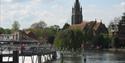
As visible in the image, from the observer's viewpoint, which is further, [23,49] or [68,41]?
[68,41]

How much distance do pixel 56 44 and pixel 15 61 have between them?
119690 millimetres

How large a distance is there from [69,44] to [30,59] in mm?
73626

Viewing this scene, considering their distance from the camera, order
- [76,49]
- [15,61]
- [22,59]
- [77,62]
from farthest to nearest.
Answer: [76,49], [77,62], [22,59], [15,61]

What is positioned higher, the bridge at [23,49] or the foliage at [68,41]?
the foliage at [68,41]

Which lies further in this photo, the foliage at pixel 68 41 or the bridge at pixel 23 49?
the foliage at pixel 68 41

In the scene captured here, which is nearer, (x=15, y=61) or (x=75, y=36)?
(x=15, y=61)

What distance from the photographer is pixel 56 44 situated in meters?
158

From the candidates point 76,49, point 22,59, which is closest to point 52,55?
point 76,49

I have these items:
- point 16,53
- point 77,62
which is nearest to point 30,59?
point 77,62

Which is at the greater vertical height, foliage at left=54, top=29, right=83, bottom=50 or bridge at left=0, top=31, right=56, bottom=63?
foliage at left=54, top=29, right=83, bottom=50

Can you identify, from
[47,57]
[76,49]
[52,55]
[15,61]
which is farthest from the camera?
[76,49]

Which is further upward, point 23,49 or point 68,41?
point 68,41

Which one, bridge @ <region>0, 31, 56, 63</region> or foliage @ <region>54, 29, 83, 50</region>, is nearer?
bridge @ <region>0, 31, 56, 63</region>

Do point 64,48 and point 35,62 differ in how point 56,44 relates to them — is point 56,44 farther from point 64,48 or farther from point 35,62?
point 35,62
